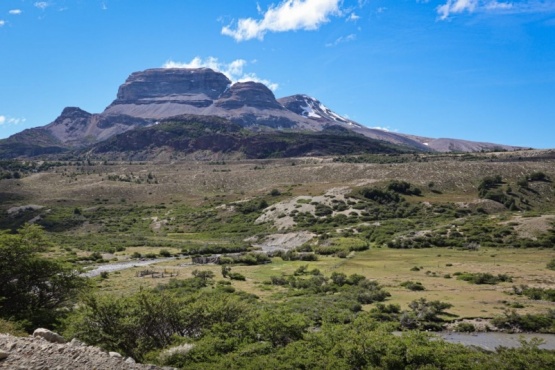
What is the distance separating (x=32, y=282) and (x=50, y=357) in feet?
45.0

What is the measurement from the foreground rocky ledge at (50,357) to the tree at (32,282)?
1030 centimetres

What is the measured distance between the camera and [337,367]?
17.0 metres

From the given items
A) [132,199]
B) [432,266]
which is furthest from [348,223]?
[132,199]

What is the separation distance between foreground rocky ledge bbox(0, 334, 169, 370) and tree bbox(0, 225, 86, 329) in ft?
33.8

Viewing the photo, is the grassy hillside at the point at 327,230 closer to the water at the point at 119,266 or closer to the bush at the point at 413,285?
the bush at the point at 413,285

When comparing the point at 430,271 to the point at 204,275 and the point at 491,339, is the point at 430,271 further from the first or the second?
the point at 204,275

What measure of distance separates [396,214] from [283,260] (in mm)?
40548

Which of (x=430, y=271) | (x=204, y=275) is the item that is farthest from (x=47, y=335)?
(x=430, y=271)

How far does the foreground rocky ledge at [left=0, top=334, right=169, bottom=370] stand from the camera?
1286 centimetres

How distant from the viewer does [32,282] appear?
82.2 feet

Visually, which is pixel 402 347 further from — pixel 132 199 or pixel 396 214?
pixel 132 199

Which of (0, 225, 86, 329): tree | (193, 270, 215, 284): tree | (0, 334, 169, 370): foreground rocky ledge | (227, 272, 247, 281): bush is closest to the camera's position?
(0, 334, 169, 370): foreground rocky ledge

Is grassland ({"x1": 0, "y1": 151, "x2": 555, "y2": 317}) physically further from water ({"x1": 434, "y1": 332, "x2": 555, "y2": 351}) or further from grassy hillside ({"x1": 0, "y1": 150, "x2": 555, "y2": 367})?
water ({"x1": 434, "y1": 332, "x2": 555, "y2": 351})

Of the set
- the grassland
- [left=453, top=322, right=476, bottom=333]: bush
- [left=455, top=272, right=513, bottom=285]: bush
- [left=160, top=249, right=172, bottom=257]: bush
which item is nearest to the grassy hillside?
[left=455, top=272, right=513, bottom=285]: bush
